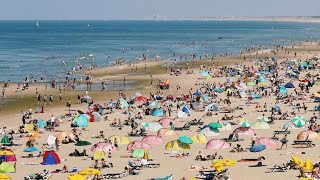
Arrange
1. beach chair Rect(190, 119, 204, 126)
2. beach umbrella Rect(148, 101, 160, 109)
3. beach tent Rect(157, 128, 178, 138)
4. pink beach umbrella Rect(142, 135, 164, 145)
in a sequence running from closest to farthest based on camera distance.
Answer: pink beach umbrella Rect(142, 135, 164, 145), beach tent Rect(157, 128, 178, 138), beach chair Rect(190, 119, 204, 126), beach umbrella Rect(148, 101, 160, 109)

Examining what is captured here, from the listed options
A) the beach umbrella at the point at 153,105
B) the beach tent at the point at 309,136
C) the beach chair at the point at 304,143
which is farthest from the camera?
the beach umbrella at the point at 153,105

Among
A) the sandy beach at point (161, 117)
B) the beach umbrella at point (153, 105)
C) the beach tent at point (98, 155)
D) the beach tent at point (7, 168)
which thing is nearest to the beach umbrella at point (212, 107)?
the sandy beach at point (161, 117)

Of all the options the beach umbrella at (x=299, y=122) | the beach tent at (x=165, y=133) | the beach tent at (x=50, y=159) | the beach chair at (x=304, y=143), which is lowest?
the beach tent at (x=50, y=159)

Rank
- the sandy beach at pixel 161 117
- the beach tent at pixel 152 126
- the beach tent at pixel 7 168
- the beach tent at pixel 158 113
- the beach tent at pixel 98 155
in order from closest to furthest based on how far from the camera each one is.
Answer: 1. the beach tent at pixel 7 168
2. the sandy beach at pixel 161 117
3. the beach tent at pixel 98 155
4. the beach tent at pixel 152 126
5. the beach tent at pixel 158 113

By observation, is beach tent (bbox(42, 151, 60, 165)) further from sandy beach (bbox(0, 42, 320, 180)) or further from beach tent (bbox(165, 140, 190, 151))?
beach tent (bbox(165, 140, 190, 151))

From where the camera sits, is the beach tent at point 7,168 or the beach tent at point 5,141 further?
the beach tent at point 5,141

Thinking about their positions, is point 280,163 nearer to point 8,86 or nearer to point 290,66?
point 8,86

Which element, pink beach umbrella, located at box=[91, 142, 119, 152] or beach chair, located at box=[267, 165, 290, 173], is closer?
beach chair, located at box=[267, 165, 290, 173]

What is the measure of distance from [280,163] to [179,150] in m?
5.98

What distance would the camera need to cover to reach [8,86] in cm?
6125

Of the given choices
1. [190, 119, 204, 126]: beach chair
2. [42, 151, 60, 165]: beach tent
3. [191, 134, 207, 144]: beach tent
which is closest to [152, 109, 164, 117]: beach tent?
[190, 119, 204, 126]: beach chair

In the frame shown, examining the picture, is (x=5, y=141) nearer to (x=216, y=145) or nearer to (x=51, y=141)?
(x=51, y=141)

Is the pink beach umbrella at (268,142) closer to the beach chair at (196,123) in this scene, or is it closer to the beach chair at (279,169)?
the beach chair at (279,169)

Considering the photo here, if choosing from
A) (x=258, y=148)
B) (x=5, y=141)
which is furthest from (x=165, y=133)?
(x=5, y=141)
